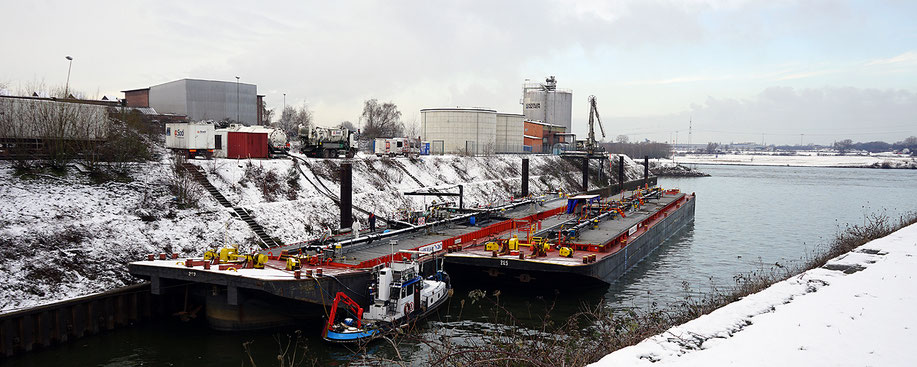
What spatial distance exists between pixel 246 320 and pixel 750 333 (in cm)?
1683

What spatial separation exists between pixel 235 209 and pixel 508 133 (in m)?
59.3

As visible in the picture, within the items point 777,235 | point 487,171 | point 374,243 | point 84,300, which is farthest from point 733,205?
point 84,300

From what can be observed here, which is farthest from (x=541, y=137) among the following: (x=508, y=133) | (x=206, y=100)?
(x=206, y=100)

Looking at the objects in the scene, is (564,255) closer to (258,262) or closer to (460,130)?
(258,262)

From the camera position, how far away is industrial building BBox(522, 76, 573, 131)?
379 feet

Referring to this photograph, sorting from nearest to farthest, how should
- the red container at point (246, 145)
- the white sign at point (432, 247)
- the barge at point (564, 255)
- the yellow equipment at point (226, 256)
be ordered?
the yellow equipment at point (226, 256)
the barge at point (564, 255)
the white sign at point (432, 247)
the red container at point (246, 145)

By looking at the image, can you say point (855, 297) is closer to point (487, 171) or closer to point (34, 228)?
point (34, 228)

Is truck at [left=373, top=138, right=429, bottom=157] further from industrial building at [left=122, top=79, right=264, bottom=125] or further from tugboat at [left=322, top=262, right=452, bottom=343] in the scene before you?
tugboat at [left=322, top=262, right=452, bottom=343]

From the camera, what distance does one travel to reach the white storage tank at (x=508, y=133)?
85312mm

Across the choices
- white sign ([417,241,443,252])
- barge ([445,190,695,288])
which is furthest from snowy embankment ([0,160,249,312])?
barge ([445,190,695,288])

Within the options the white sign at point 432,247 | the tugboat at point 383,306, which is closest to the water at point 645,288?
the tugboat at point 383,306

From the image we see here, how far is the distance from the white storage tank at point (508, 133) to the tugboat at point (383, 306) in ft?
211

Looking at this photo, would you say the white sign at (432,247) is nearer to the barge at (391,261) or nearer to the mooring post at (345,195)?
the barge at (391,261)

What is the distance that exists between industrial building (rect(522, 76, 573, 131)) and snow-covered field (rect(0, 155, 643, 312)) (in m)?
75.6
